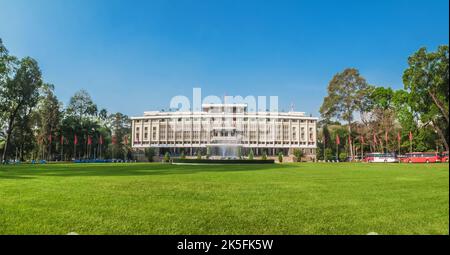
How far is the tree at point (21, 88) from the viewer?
34125mm

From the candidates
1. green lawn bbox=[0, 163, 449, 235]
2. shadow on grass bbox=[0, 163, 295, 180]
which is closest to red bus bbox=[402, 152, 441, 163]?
shadow on grass bbox=[0, 163, 295, 180]

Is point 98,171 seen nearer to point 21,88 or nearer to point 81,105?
point 21,88

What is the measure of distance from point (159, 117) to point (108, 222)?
7825cm

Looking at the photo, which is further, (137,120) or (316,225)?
(137,120)

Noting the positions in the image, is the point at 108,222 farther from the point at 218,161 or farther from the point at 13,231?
the point at 218,161

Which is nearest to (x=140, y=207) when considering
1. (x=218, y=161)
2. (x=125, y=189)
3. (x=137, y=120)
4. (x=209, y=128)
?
(x=125, y=189)

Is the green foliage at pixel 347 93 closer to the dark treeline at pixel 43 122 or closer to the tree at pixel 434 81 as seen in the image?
the tree at pixel 434 81

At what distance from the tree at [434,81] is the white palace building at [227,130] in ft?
157

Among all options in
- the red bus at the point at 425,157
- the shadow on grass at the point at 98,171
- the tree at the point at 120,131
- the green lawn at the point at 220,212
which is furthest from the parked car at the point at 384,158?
the tree at the point at 120,131

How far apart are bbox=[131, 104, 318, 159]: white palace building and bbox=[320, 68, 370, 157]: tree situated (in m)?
26.9

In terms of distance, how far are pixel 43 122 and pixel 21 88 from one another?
20827 millimetres

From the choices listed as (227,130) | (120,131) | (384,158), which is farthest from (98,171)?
(120,131)

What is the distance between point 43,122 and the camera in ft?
177

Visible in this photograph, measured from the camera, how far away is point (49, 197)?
725 cm
